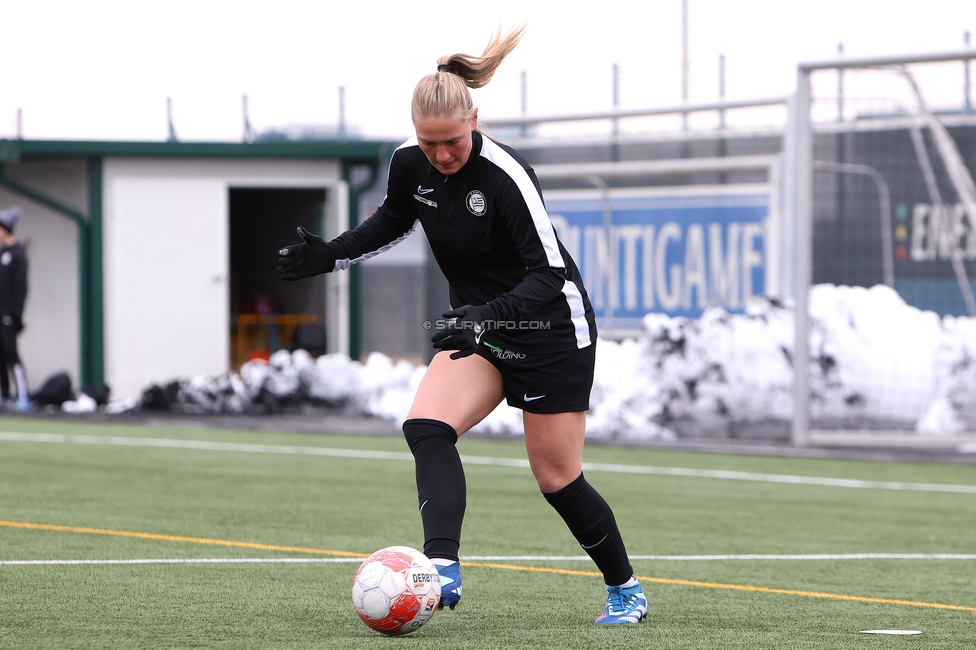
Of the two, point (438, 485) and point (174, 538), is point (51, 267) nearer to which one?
point (174, 538)

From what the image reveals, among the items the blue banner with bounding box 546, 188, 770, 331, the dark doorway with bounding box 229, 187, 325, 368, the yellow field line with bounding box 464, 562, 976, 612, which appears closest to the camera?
the yellow field line with bounding box 464, 562, 976, 612

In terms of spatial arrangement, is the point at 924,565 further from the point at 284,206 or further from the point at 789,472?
the point at 284,206

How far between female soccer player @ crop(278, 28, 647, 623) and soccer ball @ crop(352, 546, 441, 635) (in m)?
0.07

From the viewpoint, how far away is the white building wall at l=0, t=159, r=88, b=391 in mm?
19609

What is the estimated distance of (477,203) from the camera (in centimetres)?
460

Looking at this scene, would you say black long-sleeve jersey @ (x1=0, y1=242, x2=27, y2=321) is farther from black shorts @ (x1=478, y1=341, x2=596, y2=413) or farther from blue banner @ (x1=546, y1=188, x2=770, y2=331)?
black shorts @ (x1=478, y1=341, x2=596, y2=413)

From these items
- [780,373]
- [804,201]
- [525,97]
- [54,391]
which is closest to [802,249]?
[804,201]

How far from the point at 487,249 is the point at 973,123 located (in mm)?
9739

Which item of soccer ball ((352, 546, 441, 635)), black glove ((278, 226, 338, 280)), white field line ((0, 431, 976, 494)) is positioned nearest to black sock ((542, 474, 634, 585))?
soccer ball ((352, 546, 441, 635))

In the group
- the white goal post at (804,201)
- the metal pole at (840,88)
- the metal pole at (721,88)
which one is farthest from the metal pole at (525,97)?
the metal pole at (840,88)

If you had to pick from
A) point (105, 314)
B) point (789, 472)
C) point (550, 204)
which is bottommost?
point (789, 472)

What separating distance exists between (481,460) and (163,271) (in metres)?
8.42

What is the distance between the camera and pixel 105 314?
19.0 metres

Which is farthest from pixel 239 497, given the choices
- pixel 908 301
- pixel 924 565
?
pixel 908 301
